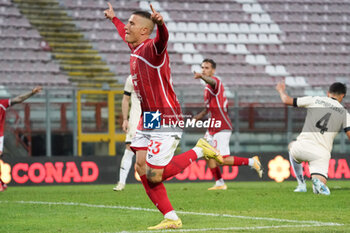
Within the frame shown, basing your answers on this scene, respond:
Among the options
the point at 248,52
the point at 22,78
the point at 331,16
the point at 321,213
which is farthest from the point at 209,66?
the point at 331,16

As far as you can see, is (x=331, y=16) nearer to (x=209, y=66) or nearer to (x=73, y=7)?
(x=73, y=7)

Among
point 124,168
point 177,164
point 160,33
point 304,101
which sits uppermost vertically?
point 160,33

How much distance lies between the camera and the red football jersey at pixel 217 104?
11594 mm

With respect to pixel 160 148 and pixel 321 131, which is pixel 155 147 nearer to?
pixel 160 148

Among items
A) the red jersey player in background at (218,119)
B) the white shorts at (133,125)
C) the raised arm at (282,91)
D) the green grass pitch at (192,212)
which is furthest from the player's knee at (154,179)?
the white shorts at (133,125)

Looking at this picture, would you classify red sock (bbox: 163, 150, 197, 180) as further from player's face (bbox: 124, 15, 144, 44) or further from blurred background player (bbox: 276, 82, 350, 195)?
blurred background player (bbox: 276, 82, 350, 195)

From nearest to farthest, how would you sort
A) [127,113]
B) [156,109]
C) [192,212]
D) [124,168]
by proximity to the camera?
[156,109], [192,212], [127,113], [124,168]

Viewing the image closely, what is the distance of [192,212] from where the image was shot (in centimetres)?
757

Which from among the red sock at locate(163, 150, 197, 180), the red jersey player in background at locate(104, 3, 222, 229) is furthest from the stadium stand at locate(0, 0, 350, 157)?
the red jersey player in background at locate(104, 3, 222, 229)

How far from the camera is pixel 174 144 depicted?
20.4 ft

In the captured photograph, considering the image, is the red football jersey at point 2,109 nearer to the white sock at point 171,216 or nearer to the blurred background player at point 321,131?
the blurred background player at point 321,131

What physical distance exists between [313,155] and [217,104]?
2.31 m

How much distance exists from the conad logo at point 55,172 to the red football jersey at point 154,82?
322 inches

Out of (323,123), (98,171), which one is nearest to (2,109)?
(98,171)
